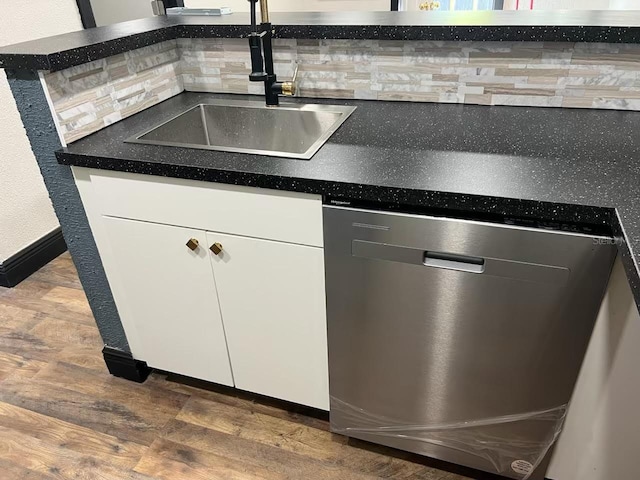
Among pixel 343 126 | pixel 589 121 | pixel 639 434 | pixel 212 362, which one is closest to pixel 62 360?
pixel 212 362

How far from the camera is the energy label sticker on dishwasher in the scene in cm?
132

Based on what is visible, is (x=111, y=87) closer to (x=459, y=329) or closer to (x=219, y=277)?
(x=219, y=277)

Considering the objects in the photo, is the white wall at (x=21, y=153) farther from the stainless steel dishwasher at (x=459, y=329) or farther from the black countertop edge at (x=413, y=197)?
the stainless steel dishwasher at (x=459, y=329)

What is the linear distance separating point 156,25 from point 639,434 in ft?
5.80

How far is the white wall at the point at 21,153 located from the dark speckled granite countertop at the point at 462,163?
3.48 ft

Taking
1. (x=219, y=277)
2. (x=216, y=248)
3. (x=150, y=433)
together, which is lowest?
(x=150, y=433)

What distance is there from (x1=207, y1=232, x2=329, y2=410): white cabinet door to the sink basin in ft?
1.31

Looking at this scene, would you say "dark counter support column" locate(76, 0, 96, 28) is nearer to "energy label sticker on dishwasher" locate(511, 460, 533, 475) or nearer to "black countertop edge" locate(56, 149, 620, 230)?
"black countertop edge" locate(56, 149, 620, 230)

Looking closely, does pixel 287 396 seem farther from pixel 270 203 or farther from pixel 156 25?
pixel 156 25

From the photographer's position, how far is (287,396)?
5.10 feet

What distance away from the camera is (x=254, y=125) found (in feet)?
5.37

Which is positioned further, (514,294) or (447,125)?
(447,125)

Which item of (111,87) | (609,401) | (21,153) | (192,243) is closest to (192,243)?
(192,243)

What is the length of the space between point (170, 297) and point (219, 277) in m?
0.22
